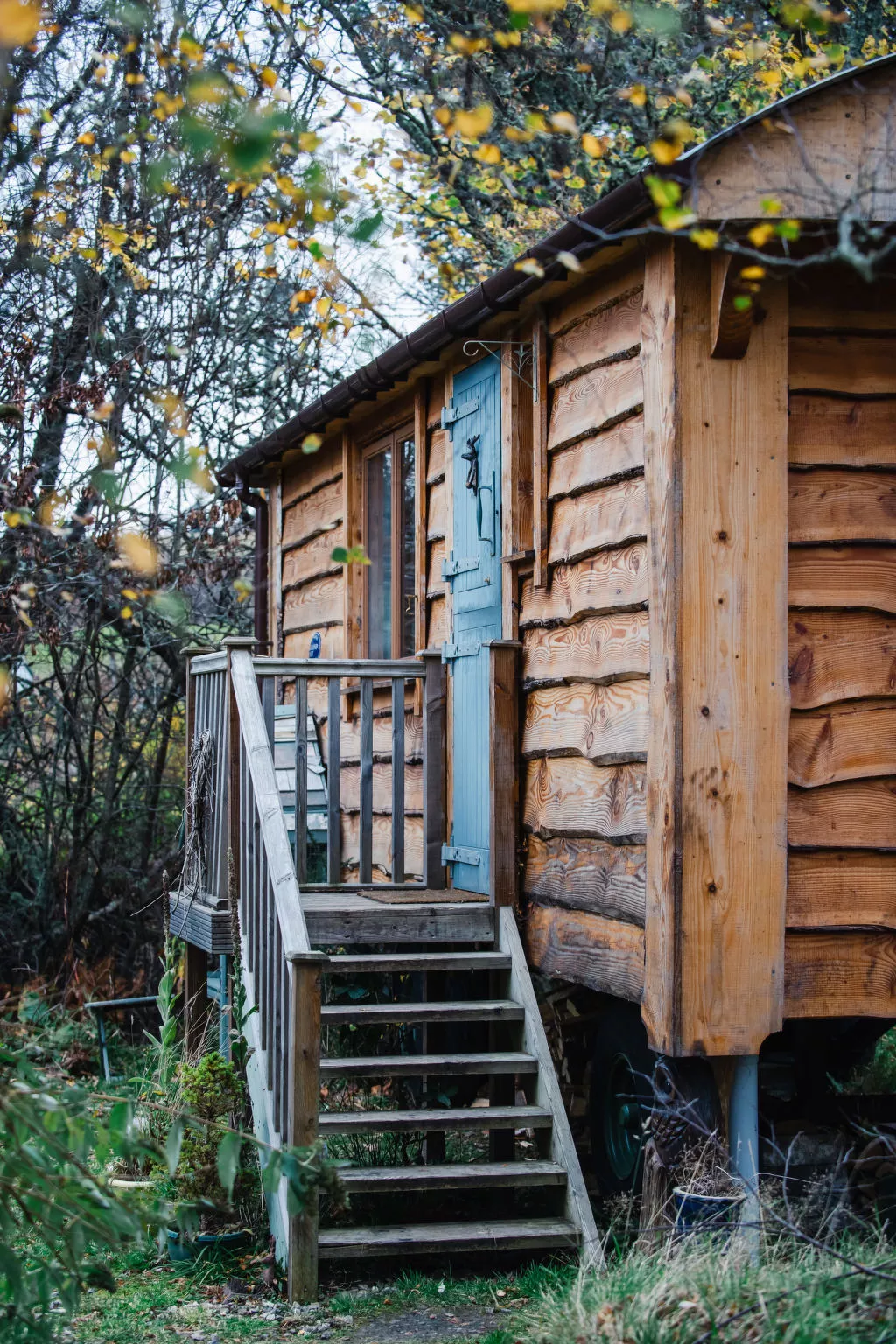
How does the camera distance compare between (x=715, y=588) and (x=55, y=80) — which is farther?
(x=55, y=80)

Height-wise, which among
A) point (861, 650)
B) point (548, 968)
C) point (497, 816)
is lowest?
point (548, 968)

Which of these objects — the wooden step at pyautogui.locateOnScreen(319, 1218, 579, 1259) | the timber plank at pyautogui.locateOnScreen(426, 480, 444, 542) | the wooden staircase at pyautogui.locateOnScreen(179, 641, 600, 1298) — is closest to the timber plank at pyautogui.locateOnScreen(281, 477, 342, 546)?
the timber plank at pyautogui.locateOnScreen(426, 480, 444, 542)

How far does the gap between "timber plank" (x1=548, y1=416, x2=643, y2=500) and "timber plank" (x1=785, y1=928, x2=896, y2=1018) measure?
1.90 m

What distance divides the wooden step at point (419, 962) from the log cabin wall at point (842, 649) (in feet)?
5.17

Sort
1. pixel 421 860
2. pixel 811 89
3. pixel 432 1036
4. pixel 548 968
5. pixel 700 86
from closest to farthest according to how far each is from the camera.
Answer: pixel 811 89
pixel 548 968
pixel 432 1036
pixel 421 860
pixel 700 86

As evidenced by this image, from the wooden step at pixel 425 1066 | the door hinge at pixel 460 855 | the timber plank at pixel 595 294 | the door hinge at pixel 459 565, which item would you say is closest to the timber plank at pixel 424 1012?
the wooden step at pixel 425 1066

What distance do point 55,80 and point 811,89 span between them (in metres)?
6.44

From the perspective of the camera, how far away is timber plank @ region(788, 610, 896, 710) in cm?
511

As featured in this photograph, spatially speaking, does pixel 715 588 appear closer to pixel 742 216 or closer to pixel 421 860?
pixel 742 216

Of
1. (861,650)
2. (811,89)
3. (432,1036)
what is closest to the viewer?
(811,89)

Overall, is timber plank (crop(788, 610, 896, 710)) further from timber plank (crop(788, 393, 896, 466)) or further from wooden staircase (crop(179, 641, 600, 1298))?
wooden staircase (crop(179, 641, 600, 1298))

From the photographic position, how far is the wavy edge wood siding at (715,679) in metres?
4.86

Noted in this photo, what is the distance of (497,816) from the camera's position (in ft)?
21.2

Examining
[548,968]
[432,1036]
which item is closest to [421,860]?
[432,1036]
